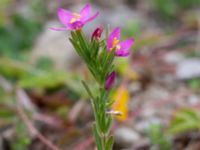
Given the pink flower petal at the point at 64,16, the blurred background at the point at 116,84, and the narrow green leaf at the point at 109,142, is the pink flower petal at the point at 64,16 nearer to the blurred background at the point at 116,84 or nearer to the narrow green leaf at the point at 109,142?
the narrow green leaf at the point at 109,142

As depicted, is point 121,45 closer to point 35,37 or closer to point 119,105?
point 119,105

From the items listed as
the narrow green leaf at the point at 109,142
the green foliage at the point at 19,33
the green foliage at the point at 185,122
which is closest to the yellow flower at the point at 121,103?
the green foliage at the point at 185,122

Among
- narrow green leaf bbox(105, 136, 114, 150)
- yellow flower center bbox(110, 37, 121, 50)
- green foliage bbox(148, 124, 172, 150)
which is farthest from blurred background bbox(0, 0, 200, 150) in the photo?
yellow flower center bbox(110, 37, 121, 50)

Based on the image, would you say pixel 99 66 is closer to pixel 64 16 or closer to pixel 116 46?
pixel 116 46

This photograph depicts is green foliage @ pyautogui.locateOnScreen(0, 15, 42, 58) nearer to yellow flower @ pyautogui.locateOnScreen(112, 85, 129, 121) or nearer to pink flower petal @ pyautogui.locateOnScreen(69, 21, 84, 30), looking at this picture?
yellow flower @ pyautogui.locateOnScreen(112, 85, 129, 121)

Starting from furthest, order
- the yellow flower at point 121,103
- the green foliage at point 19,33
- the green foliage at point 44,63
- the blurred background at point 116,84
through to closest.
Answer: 1. the green foliage at point 19,33
2. the green foliage at point 44,63
3. the yellow flower at point 121,103
4. the blurred background at point 116,84

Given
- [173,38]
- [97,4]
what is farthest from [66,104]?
[97,4]

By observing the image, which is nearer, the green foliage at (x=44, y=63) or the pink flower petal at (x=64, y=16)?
the pink flower petal at (x=64, y=16)

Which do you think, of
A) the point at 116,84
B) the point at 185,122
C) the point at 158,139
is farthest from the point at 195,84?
the point at 158,139
